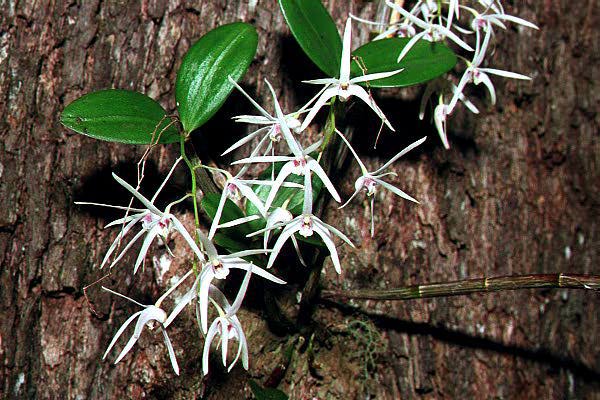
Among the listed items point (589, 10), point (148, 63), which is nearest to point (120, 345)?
point (148, 63)

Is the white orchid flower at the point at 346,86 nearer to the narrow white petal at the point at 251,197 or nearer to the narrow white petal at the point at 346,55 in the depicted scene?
the narrow white petal at the point at 346,55

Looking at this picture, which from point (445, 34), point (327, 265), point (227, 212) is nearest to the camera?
point (227, 212)

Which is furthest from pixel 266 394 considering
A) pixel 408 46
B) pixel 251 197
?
pixel 408 46

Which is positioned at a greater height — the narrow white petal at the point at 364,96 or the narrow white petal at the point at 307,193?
the narrow white petal at the point at 364,96

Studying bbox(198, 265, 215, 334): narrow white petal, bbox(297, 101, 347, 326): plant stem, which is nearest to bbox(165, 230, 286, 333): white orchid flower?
bbox(198, 265, 215, 334): narrow white petal

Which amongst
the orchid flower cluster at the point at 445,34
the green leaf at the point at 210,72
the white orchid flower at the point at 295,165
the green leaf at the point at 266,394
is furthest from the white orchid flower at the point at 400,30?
the green leaf at the point at 266,394

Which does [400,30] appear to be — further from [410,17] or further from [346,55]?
[346,55]

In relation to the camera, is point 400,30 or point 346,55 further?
point 400,30
